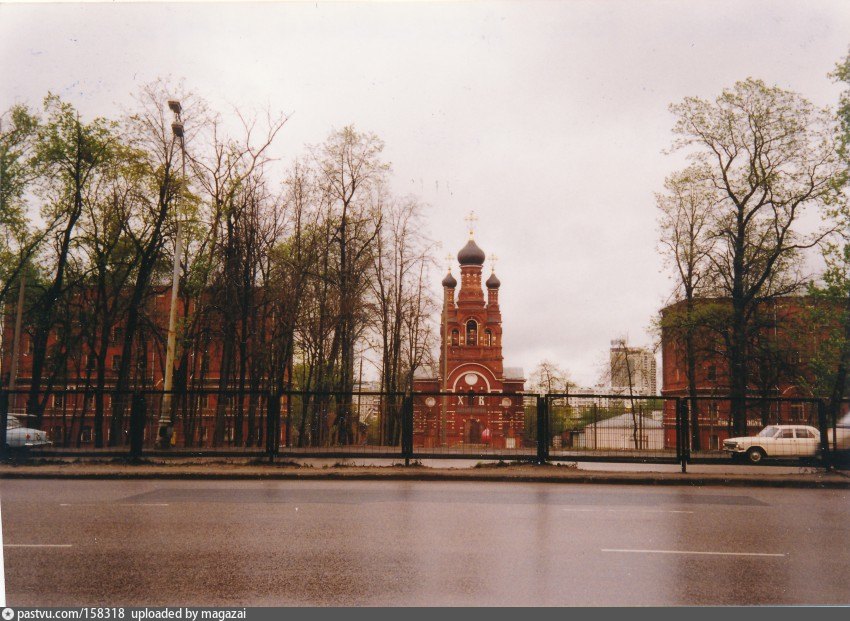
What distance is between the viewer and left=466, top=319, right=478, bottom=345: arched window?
70188mm

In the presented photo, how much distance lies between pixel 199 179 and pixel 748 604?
28.1 metres

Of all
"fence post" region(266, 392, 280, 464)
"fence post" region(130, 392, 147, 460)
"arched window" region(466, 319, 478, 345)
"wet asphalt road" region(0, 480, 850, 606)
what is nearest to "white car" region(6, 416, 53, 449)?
"fence post" region(130, 392, 147, 460)

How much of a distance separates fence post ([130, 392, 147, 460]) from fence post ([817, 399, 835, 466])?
15.6m

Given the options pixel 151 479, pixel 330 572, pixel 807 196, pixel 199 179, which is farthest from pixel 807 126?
pixel 330 572

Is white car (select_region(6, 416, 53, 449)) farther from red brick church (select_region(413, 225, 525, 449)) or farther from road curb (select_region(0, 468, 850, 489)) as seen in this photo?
red brick church (select_region(413, 225, 525, 449))

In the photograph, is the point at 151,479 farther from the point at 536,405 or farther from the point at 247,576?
the point at 247,576

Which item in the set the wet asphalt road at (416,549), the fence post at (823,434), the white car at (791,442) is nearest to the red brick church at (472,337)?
the white car at (791,442)

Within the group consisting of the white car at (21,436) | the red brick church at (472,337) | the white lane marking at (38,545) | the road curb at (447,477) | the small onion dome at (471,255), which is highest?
the small onion dome at (471,255)

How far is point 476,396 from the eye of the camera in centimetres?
1700

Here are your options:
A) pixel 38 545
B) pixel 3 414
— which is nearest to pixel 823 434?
pixel 38 545

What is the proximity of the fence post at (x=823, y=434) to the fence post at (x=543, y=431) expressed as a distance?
6.14 metres

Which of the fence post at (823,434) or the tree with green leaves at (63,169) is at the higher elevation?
the tree with green leaves at (63,169)

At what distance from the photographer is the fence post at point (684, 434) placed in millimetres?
16078

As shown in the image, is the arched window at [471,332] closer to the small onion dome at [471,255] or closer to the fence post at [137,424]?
the small onion dome at [471,255]
